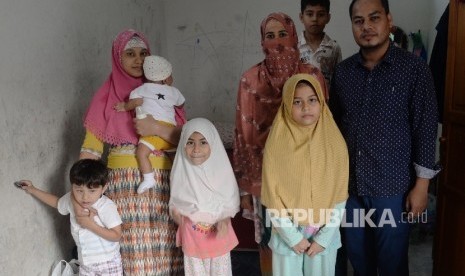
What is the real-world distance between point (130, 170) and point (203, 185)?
36 cm

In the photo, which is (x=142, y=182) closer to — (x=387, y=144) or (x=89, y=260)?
(x=89, y=260)

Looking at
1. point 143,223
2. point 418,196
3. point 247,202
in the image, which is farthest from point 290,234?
point 143,223

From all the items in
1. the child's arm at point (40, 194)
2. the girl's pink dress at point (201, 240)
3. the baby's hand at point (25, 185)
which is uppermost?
the baby's hand at point (25, 185)

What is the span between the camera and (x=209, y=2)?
3.69 metres

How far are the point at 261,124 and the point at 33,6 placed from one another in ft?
3.98

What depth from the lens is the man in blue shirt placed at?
5.29 ft

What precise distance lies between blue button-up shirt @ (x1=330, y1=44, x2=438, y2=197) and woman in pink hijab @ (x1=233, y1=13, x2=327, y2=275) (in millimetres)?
223

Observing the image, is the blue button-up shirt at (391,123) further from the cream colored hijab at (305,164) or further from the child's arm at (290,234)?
the child's arm at (290,234)

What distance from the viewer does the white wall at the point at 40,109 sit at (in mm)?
1723

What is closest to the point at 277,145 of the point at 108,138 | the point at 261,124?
the point at 261,124

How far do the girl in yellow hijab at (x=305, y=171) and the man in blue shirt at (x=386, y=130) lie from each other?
12 cm

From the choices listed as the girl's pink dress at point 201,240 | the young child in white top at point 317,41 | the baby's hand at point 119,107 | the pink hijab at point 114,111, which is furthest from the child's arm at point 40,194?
the young child in white top at point 317,41

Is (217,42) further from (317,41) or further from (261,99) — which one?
(261,99)

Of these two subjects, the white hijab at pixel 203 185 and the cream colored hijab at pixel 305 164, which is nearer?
the cream colored hijab at pixel 305 164
